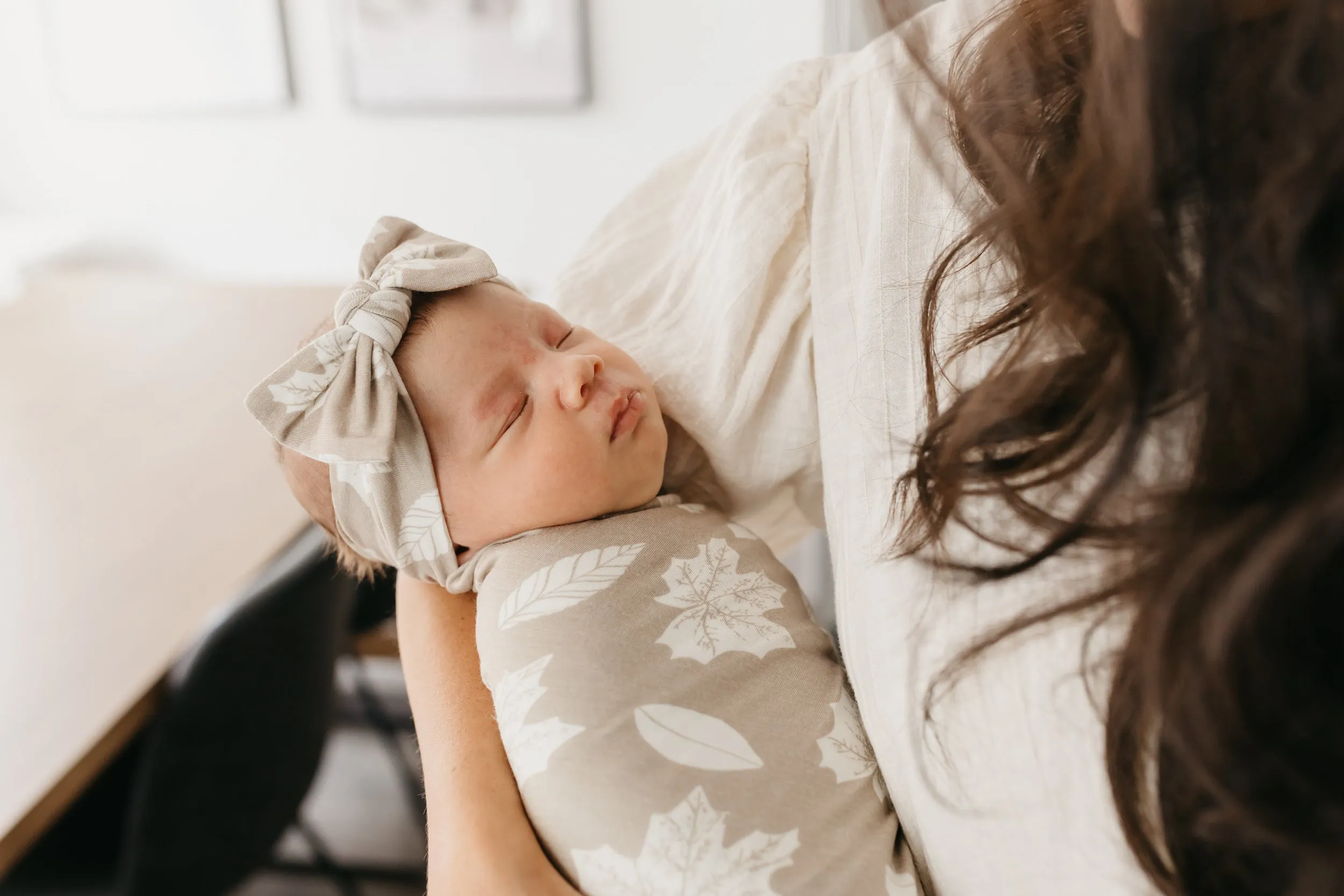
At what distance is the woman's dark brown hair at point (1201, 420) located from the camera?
357 millimetres

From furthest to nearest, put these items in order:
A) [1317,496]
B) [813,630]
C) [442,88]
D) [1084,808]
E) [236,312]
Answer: [442,88] < [236,312] < [813,630] < [1084,808] < [1317,496]

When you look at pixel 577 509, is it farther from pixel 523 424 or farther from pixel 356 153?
pixel 356 153

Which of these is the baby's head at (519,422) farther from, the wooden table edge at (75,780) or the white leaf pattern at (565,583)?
the wooden table edge at (75,780)

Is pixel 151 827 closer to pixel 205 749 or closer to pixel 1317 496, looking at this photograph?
pixel 205 749

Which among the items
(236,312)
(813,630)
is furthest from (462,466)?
(236,312)

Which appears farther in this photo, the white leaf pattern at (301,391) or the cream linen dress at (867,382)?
the white leaf pattern at (301,391)

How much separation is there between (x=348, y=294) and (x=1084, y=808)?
0.59 meters

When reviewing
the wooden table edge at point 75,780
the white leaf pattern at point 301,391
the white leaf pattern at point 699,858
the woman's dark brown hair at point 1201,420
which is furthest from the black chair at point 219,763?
the woman's dark brown hair at point 1201,420

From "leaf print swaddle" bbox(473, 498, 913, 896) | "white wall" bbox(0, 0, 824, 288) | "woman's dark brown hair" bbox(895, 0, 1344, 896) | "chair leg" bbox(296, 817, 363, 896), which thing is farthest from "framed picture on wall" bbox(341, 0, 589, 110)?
"woman's dark brown hair" bbox(895, 0, 1344, 896)

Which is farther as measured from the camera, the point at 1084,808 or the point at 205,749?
the point at 205,749

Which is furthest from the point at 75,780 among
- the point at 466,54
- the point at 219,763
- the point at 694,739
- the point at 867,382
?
the point at 466,54

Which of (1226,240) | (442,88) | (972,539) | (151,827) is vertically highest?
(442,88)

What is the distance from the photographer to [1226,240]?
373 millimetres

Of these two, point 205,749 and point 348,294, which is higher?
point 348,294
